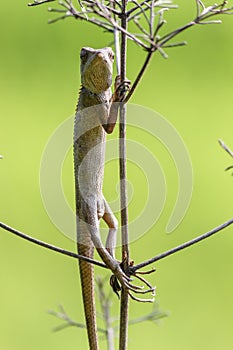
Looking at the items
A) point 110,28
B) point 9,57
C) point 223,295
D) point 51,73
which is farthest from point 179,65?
point 110,28

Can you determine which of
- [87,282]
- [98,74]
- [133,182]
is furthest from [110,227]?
[133,182]

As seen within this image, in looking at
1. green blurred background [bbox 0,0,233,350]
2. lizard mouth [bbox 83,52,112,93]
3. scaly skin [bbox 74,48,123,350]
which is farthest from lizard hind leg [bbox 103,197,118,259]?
green blurred background [bbox 0,0,233,350]

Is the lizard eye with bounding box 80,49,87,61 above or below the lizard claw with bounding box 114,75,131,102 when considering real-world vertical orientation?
above

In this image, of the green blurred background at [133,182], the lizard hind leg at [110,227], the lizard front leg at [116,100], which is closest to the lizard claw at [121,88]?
A: the lizard front leg at [116,100]

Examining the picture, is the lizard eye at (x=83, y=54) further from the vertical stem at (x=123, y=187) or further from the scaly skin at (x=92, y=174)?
the vertical stem at (x=123, y=187)

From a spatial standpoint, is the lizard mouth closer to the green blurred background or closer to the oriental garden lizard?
the oriental garden lizard

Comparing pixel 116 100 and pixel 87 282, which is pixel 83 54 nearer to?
pixel 116 100
